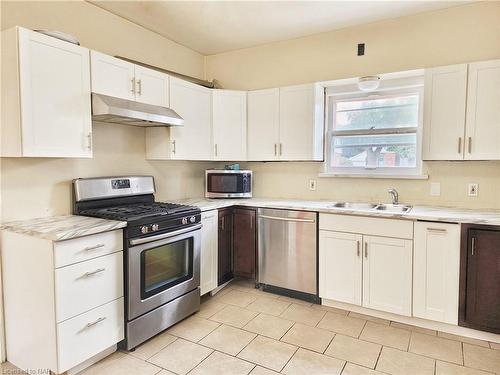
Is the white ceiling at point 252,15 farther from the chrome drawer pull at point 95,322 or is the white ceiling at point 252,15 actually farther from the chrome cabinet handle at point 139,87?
the chrome drawer pull at point 95,322

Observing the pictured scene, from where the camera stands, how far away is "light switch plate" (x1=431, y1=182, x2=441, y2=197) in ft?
9.74

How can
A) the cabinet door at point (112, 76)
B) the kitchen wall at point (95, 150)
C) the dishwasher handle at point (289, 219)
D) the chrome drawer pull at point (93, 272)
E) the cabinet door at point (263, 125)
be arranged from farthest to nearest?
the cabinet door at point (263, 125) → the dishwasher handle at point (289, 219) → the cabinet door at point (112, 76) → the kitchen wall at point (95, 150) → the chrome drawer pull at point (93, 272)

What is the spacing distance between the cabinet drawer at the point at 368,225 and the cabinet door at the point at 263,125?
95cm

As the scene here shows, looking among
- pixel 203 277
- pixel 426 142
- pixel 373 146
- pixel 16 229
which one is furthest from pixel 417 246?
pixel 16 229

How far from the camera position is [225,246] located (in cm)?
338

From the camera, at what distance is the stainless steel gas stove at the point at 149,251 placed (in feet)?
7.50

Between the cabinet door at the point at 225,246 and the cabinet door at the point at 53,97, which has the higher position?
the cabinet door at the point at 53,97

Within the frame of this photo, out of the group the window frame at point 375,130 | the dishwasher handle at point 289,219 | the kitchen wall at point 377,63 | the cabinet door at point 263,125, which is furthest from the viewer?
the cabinet door at point 263,125

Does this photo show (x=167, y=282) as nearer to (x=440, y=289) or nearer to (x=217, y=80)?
(x=440, y=289)

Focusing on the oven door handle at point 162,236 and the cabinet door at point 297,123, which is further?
the cabinet door at point 297,123

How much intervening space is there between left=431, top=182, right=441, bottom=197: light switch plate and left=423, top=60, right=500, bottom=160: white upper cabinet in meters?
0.35

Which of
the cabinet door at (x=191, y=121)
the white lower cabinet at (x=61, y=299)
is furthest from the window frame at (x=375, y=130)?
the white lower cabinet at (x=61, y=299)

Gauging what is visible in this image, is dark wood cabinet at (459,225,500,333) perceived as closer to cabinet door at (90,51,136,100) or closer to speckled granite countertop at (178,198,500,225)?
speckled granite countertop at (178,198,500,225)

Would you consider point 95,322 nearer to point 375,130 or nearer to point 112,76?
point 112,76
